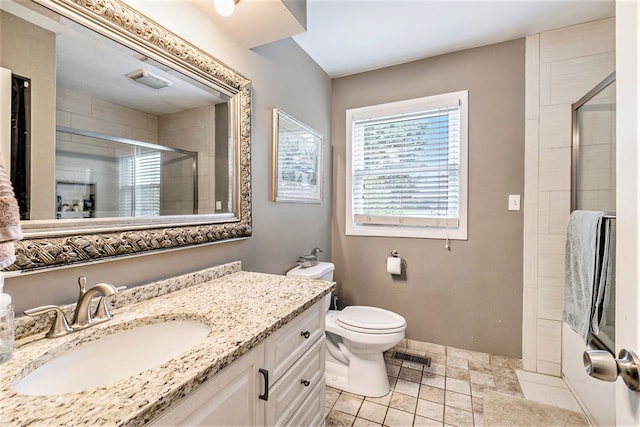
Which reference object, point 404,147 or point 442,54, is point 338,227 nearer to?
point 404,147

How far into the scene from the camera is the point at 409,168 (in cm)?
238

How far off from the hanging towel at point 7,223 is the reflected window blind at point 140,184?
1.29ft

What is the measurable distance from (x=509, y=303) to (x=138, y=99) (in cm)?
252

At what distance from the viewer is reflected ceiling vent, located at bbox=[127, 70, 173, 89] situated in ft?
3.53

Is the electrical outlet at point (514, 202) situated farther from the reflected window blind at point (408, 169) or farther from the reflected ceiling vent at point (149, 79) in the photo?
the reflected ceiling vent at point (149, 79)

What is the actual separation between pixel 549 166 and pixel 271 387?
85.6 inches

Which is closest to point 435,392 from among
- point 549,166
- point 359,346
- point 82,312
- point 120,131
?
point 359,346

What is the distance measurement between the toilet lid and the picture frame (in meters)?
0.86

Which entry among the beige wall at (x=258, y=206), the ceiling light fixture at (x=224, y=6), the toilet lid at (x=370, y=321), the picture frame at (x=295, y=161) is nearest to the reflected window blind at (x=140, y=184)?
the beige wall at (x=258, y=206)

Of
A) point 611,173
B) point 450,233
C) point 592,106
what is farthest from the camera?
point 450,233

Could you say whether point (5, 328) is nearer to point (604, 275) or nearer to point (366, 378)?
point (366, 378)

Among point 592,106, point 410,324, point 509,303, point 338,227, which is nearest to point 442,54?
point 592,106

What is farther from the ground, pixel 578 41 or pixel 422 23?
pixel 422 23

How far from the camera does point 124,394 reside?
54cm
